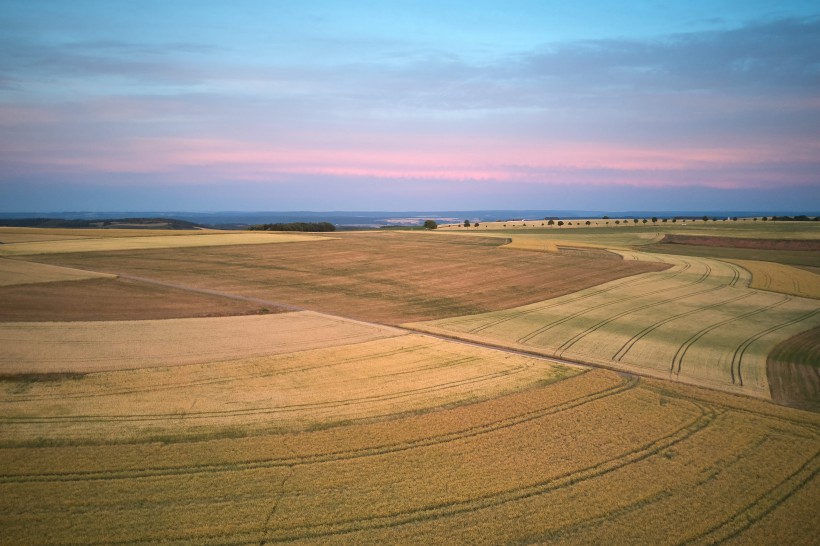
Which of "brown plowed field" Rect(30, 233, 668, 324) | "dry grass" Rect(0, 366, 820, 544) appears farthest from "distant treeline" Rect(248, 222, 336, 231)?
"dry grass" Rect(0, 366, 820, 544)

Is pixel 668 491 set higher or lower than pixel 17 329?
lower

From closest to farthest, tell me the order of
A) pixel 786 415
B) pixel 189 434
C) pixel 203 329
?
1. pixel 189 434
2. pixel 786 415
3. pixel 203 329

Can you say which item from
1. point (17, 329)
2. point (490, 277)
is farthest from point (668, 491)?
point (490, 277)

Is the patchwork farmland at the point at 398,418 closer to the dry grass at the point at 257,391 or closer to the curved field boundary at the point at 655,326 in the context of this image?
the dry grass at the point at 257,391

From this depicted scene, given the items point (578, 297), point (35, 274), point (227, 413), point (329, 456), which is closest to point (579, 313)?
point (578, 297)

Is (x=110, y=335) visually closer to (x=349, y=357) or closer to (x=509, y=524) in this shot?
(x=349, y=357)

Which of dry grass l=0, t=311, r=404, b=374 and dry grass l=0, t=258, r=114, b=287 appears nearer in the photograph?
dry grass l=0, t=311, r=404, b=374

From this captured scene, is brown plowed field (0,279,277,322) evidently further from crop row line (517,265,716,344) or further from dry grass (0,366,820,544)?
dry grass (0,366,820,544)
